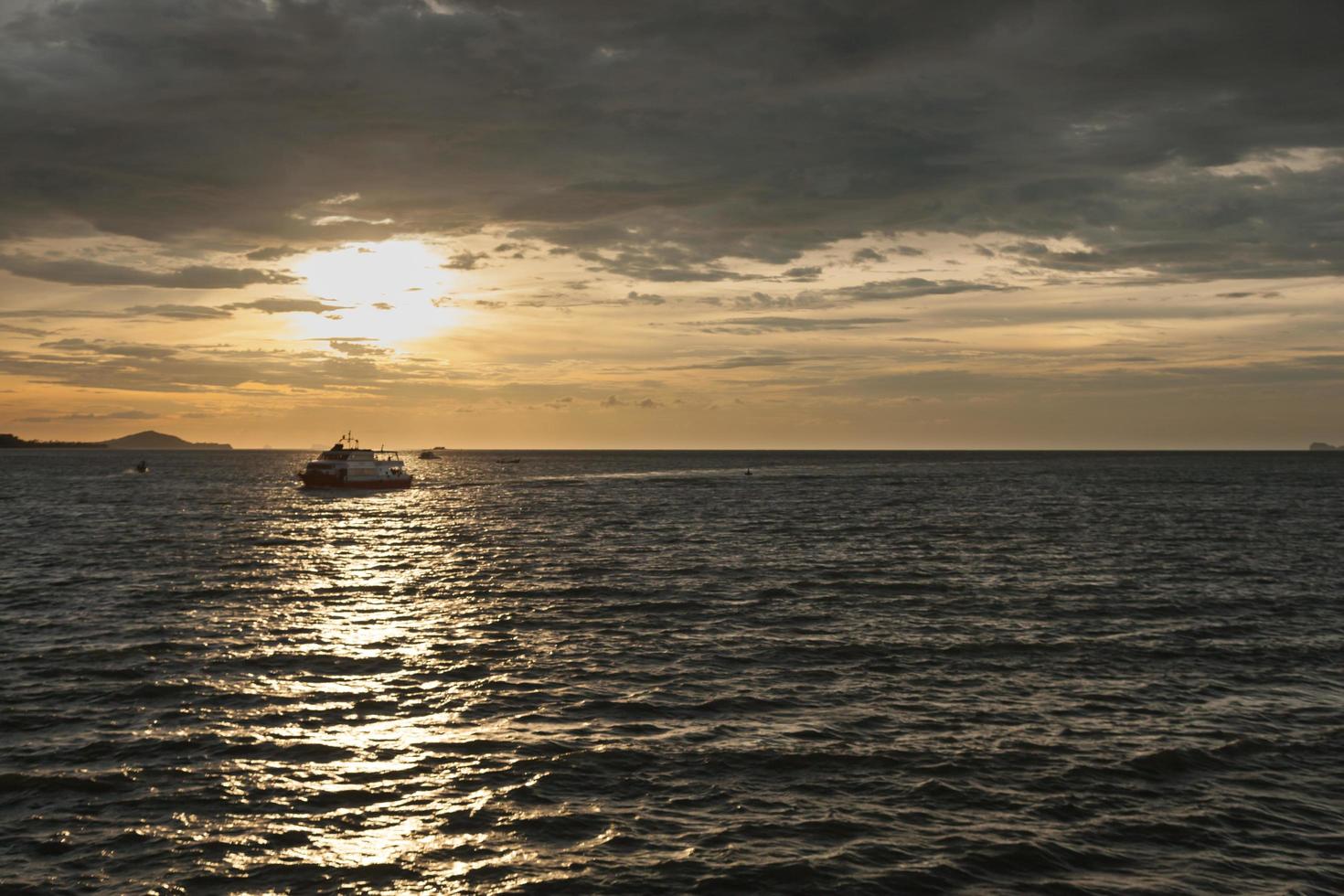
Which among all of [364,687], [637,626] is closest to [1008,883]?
[364,687]

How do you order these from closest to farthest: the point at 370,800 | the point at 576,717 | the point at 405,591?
1. the point at 370,800
2. the point at 576,717
3. the point at 405,591

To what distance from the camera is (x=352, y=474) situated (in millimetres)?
161375

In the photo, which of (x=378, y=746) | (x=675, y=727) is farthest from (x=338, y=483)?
(x=675, y=727)

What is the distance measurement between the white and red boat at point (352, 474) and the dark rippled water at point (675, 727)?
100 metres

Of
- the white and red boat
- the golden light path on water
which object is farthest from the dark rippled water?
the white and red boat

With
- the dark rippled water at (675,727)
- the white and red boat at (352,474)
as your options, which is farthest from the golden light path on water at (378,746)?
the white and red boat at (352,474)

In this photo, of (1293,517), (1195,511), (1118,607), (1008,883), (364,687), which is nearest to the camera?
(1008,883)

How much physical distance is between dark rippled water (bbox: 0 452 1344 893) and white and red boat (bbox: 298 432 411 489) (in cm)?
10041

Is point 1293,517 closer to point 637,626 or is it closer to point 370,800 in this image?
point 637,626

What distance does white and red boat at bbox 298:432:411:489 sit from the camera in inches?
6324

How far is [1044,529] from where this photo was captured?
8706cm

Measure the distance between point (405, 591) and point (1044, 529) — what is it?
59.1m

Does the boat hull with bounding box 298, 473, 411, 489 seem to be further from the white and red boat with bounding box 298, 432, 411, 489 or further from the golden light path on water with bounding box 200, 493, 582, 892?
the golden light path on water with bounding box 200, 493, 582, 892

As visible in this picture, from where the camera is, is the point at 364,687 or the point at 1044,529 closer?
Answer: the point at 364,687
